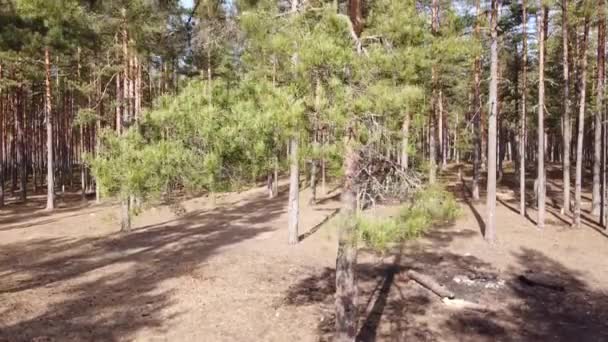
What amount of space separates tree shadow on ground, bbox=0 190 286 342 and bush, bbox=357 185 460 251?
20.1 feet

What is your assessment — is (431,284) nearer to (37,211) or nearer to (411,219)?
(411,219)

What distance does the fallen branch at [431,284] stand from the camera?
12289mm

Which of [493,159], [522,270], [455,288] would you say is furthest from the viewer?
[493,159]

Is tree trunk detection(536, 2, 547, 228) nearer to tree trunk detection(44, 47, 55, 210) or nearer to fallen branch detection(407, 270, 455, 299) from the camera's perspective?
fallen branch detection(407, 270, 455, 299)

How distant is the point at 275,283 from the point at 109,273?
5.12m

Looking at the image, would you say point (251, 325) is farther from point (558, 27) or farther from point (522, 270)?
point (558, 27)

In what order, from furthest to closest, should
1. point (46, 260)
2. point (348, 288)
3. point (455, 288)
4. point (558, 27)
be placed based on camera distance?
1. point (558, 27)
2. point (46, 260)
3. point (455, 288)
4. point (348, 288)

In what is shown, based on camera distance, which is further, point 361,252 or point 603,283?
point 361,252

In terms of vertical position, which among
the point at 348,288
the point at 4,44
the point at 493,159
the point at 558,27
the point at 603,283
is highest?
the point at 558,27

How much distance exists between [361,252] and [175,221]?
11182 mm

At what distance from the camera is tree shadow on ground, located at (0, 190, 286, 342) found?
1010cm

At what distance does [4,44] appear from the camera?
63.3 ft

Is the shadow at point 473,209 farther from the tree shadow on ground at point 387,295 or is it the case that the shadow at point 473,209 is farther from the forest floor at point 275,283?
the tree shadow on ground at point 387,295

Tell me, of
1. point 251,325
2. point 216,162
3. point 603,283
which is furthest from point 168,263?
point 603,283
